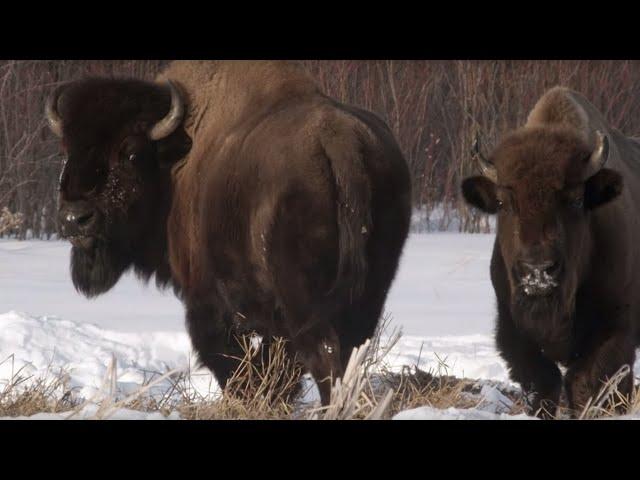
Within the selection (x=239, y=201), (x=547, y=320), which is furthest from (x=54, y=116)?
(x=547, y=320)

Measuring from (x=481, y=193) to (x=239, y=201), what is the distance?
1.29 m

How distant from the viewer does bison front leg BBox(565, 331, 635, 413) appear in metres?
5.79

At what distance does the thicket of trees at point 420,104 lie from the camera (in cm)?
1491

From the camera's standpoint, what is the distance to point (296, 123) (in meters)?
5.98

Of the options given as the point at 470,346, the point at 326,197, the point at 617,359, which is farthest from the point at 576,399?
the point at 470,346

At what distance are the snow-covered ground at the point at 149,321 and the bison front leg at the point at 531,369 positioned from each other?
13.1 inches

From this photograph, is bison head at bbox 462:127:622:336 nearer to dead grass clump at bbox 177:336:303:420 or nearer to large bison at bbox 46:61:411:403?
large bison at bbox 46:61:411:403

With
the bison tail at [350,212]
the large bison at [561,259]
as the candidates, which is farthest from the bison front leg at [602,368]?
the bison tail at [350,212]

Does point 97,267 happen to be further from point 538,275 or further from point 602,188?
point 602,188

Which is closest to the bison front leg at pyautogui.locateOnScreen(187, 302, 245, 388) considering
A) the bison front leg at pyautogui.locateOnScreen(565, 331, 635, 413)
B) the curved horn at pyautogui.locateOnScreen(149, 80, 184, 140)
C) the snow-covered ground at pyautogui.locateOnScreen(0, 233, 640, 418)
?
the snow-covered ground at pyautogui.locateOnScreen(0, 233, 640, 418)

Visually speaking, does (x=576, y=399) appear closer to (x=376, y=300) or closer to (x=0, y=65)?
(x=376, y=300)

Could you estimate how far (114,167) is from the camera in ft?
22.4

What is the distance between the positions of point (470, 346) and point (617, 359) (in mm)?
3417

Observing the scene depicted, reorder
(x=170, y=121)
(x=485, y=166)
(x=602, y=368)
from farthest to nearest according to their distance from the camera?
(x=170, y=121), (x=485, y=166), (x=602, y=368)
